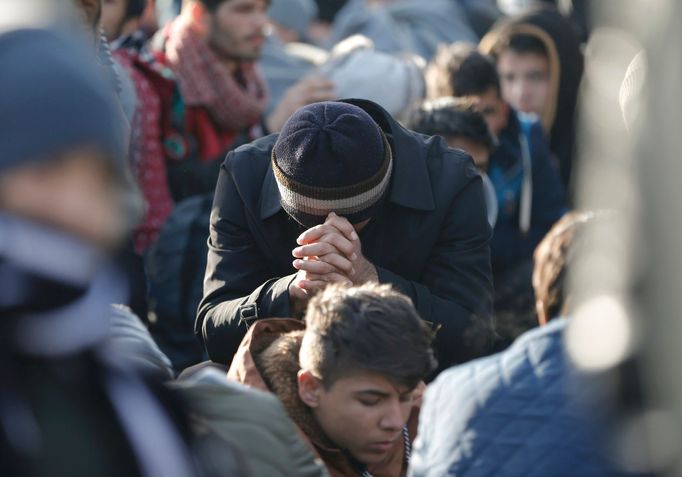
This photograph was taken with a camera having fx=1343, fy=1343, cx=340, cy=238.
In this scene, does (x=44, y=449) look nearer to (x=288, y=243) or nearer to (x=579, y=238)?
(x=579, y=238)

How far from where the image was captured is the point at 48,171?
1.68 metres

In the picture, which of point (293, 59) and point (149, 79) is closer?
point (149, 79)

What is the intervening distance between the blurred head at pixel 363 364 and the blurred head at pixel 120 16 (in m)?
2.60

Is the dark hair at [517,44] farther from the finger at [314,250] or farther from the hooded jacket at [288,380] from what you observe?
the hooded jacket at [288,380]

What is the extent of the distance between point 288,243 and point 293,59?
2.91 m

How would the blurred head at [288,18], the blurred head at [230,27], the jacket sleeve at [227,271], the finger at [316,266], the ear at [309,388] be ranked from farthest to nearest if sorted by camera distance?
the blurred head at [288,18] → the blurred head at [230,27] → the jacket sleeve at [227,271] → the finger at [316,266] → the ear at [309,388]

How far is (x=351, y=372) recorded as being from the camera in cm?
288

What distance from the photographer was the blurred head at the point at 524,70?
6.45 m

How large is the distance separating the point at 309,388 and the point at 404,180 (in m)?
0.76

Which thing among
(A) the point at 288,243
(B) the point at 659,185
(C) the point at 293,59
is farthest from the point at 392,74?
(B) the point at 659,185

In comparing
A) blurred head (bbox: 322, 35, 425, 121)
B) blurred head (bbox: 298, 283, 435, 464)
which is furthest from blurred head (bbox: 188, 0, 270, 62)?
blurred head (bbox: 298, 283, 435, 464)

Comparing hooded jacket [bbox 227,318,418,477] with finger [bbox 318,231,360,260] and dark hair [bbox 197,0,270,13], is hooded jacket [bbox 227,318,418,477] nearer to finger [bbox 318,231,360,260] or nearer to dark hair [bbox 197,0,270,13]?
finger [bbox 318,231,360,260]

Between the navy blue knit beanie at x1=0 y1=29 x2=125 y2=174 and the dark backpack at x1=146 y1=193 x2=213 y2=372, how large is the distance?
119 inches

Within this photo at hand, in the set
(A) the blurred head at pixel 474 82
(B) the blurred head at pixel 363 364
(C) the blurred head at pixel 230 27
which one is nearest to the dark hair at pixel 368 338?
(B) the blurred head at pixel 363 364
